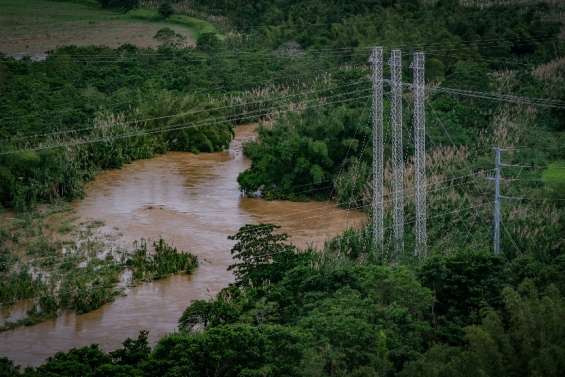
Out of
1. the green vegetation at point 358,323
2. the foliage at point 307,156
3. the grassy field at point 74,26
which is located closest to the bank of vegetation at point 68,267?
the green vegetation at point 358,323

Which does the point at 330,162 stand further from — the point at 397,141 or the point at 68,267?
the point at 68,267

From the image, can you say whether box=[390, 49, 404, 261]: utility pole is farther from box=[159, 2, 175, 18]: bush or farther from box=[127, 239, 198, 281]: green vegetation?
box=[159, 2, 175, 18]: bush

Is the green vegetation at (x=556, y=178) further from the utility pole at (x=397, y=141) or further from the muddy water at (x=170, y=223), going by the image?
the utility pole at (x=397, y=141)

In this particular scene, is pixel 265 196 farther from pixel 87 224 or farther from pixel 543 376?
pixel 543 376

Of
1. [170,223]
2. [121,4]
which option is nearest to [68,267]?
[170,223]

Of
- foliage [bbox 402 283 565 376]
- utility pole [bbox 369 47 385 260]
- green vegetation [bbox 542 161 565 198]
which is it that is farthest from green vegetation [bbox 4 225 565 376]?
green vegetation [bbox 542 161 565 198]

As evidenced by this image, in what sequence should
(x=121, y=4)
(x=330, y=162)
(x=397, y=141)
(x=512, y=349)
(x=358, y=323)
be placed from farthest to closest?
(x=121, y=4)
(x=330, y=162)
(x=397, y=141)
(x=358, y=323)
(x=512, y=349)
